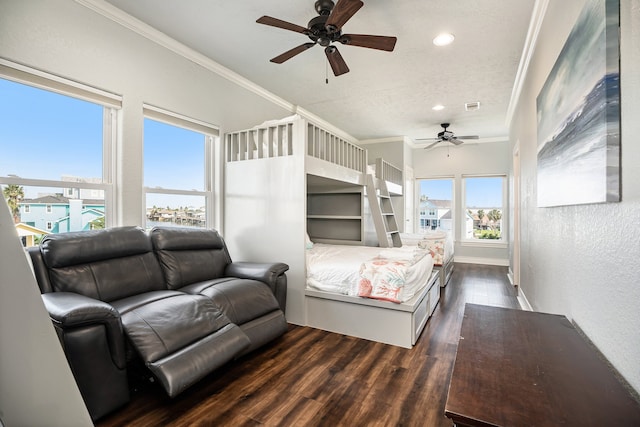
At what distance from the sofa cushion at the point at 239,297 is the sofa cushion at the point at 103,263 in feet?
1.10

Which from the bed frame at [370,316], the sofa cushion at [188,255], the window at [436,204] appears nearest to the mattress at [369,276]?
the bed frame at [370,316]

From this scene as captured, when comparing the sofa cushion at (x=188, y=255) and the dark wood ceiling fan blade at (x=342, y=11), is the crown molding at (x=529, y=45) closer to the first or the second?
the dark wood ceiling fan blade at (x=342, y=11)

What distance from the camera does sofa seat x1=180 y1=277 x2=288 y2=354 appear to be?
7.50ft

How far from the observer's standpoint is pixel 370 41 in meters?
2.36

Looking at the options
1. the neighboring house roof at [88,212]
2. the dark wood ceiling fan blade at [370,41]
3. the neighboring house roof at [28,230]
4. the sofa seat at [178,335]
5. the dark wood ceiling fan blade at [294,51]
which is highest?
the dark wood ceiling fan blade at [294,51]

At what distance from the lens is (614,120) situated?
1.09 m

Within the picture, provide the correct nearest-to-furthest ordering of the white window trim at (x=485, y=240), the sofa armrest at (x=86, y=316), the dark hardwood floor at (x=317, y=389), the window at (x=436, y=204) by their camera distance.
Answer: the sofa armrest at (x=86, y=316)
the dark hardwood floor at (x=317, y=389)
the white window trim at (x=485, y=240)
the window at (x=436, y=204)

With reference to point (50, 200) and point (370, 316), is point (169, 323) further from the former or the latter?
point (370, 316)

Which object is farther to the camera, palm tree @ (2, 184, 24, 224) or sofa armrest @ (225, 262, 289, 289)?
sofa armrest @ (225, 262, 289, 289)

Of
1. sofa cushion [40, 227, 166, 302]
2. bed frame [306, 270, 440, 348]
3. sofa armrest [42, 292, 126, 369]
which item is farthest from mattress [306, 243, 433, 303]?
sofa armrest [42, 292, 126, 369]

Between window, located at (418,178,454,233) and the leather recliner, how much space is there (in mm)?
5415

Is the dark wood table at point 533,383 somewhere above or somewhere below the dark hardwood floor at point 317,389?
above

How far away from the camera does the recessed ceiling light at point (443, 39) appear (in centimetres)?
289

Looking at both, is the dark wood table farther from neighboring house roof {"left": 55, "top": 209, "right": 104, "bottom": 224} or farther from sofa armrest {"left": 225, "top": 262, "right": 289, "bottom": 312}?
neighboring house roof {"left": 55, "top": 209, "right": 104, "bottom": 224}
